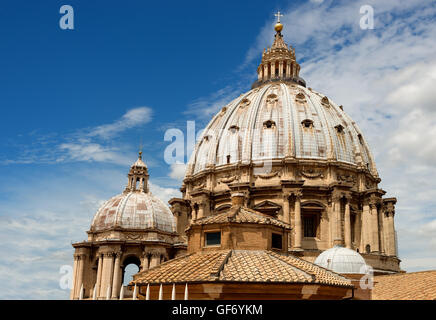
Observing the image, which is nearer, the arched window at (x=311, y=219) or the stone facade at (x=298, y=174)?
the stone facade at (x=298, y=174)

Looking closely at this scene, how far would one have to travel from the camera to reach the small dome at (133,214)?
181 ft

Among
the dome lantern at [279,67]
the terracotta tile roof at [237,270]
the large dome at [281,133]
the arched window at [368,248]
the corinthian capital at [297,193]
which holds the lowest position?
the terracotta tile roof at [237,270]

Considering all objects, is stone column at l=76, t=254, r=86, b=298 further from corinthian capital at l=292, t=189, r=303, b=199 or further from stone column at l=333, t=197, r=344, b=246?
stone column at l=333, t=197, r=344, b=246

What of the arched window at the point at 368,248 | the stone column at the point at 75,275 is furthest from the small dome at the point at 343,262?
the stone column at the point at 75,275

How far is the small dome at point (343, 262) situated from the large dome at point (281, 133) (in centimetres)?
2151

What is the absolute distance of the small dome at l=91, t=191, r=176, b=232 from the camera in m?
55.1

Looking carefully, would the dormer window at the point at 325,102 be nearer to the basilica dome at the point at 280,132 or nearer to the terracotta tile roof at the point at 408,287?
the basilica dome at the point at 280,132

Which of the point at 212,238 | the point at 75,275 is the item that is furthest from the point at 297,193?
the point at 212,238

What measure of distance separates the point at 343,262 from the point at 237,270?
16.0 m

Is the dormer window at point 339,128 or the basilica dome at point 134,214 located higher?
the dormer window at point 339,128

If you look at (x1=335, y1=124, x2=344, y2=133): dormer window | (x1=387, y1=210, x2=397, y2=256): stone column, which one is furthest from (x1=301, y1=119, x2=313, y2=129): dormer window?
(x1=387, y1=210, x2=397, y2=256): stone column

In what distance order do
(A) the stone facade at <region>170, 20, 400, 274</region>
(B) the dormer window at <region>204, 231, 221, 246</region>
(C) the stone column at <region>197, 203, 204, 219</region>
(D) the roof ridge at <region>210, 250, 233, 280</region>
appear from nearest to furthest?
(D) the roof ridge at <region>210, 250, 233, 280</region>
(B) the dormer window at <region>204, 231, 221, 246</region>
(A) the stone facade at <region>170, 20, 400, 274</region>
(C) the stone column at <region>197, 203, 204, 219</region>

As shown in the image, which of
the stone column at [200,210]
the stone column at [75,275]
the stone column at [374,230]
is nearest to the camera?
the stone column at [75,275]
